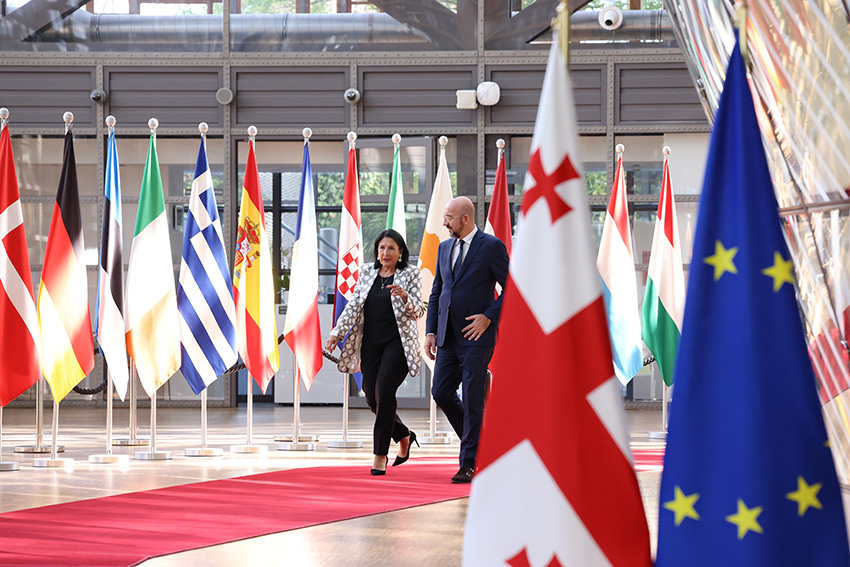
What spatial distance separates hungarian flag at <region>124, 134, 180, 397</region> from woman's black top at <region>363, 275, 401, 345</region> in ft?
4.87

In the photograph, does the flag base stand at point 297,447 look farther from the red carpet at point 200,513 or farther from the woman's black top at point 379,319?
the woman's black top at point 379,319

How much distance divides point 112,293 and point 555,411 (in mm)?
5349

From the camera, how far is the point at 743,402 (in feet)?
5.27

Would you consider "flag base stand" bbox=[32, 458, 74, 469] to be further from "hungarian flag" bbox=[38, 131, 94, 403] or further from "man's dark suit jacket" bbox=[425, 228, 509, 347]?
"man's dark suit jacket" bbox=[425, 228, 509, 347]

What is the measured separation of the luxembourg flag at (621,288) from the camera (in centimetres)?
781

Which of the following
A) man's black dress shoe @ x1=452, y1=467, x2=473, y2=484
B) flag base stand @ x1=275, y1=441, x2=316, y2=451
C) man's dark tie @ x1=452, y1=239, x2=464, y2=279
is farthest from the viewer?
flag base stand @ x1=275, y1=441, x2=316, y2=451

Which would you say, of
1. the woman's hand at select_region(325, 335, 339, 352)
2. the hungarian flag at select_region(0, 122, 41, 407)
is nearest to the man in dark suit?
the woman's hand at select_region(325, 335, 339, 352)

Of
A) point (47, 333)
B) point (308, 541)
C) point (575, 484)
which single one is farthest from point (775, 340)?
point (47, 333)

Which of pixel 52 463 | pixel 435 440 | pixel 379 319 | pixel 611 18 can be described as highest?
pixel 611 18

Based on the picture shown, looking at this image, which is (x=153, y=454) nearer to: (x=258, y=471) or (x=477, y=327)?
(x=258, y=471)

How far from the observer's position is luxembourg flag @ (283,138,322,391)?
280 inches

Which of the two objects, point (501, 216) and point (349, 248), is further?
point (501, 216)

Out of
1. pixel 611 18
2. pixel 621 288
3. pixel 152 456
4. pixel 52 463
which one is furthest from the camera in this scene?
pixel 611 18

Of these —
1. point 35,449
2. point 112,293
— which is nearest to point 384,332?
point 112,293
